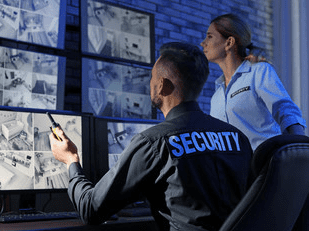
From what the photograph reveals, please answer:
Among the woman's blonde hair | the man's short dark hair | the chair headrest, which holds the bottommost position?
the chair headrest

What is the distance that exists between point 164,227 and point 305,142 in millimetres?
568

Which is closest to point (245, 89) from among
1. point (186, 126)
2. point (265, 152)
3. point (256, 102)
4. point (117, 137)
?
point (256, 102)

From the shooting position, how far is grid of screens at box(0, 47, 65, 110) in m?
2.17

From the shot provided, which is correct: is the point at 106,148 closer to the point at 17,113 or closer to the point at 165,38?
the point at 17,113

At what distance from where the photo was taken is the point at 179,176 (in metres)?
1.15

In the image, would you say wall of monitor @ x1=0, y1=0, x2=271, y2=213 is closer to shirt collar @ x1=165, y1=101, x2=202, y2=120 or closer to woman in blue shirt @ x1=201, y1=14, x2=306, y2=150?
woman in blue shirt @ x1=201, y1=14, x2=306, y2=150

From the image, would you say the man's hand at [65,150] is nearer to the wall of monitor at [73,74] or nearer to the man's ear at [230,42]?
the wall of monitor at [73,74]

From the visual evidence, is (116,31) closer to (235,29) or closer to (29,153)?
(235,29)

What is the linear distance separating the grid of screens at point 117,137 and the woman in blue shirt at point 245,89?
0.50m

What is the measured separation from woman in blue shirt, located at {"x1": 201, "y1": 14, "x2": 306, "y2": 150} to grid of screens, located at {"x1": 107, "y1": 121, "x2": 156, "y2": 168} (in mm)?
504

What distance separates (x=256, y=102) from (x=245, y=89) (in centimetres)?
9

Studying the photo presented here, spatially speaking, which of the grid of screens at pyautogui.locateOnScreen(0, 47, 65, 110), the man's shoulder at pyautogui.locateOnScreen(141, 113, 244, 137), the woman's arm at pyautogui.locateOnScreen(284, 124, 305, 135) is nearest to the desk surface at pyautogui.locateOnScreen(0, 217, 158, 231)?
the man's shoulder at pyautogui.locateOnScreen(141, 113, 244, 137)

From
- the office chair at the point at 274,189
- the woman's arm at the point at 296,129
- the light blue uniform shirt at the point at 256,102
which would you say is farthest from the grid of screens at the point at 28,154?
the office chair at the point at 274,189

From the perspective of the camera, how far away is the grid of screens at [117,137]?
1.97 m
